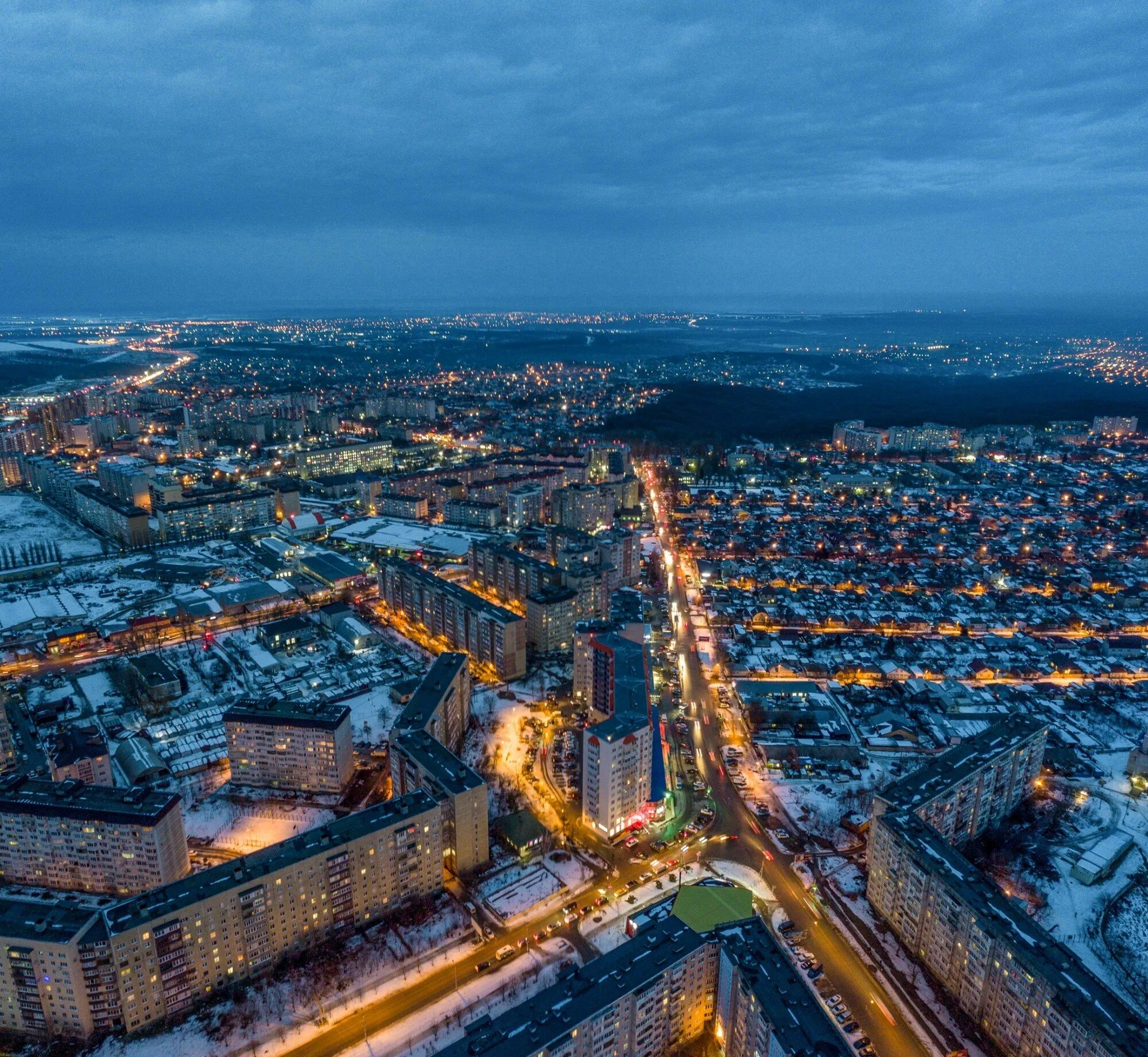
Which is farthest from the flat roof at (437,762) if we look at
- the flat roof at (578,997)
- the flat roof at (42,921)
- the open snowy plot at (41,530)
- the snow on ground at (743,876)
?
the open snowy plot at (41,530)

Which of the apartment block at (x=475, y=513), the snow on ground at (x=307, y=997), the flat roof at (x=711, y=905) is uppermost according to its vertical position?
the apartment block at (x=475, y=513)

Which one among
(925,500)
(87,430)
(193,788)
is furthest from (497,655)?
(87,430)

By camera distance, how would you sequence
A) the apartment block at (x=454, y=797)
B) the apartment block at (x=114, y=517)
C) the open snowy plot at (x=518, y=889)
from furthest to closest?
1. the apartment block at (x=114, y=517)
2. the apartment block at (x=454, y=797)
3. the open snowy plot at (x=518, y=889)

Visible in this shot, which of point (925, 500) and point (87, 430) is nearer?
point (925, 500)

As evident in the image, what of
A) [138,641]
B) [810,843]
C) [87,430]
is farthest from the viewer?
[87,430]

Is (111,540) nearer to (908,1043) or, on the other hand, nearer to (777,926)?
(777,926)

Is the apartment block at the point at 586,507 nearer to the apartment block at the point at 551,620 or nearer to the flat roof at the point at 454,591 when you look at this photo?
the flat roof at the point at 454,591
